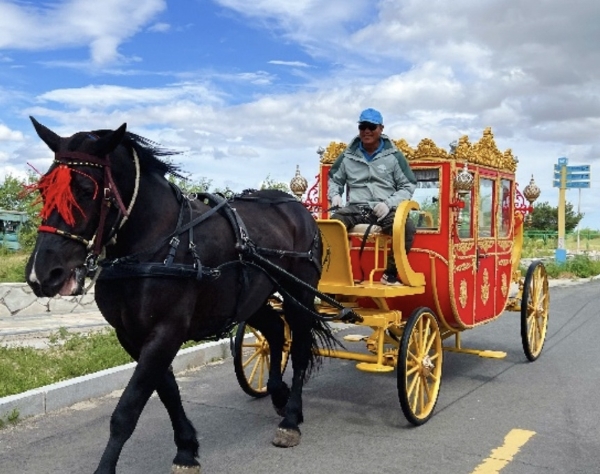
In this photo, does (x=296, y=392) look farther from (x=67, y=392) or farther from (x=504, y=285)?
(x=504, y=285)

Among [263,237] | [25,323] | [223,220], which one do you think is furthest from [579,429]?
[25,323]

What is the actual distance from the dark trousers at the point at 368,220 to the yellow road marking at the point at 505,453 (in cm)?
161

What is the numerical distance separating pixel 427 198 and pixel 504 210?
1.51 m

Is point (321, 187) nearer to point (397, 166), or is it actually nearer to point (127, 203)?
point (397, 166)

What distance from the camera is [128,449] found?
460 cm

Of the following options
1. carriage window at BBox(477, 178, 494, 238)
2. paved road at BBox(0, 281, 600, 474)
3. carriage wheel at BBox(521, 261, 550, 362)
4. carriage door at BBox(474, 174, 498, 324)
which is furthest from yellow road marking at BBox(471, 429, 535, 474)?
carriage wheel at BBox(521, 261, 550, 362)

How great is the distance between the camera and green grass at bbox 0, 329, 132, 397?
18.6 feet

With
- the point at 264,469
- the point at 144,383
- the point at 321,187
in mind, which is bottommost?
the point at 264,469

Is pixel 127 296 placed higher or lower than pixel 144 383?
higher

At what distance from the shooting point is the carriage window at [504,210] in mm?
7160

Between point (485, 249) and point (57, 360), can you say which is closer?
point (57, 360)

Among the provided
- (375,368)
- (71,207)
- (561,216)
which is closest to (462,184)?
(375,368)

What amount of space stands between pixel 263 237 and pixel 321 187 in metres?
2.18

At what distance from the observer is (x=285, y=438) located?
470 cm
